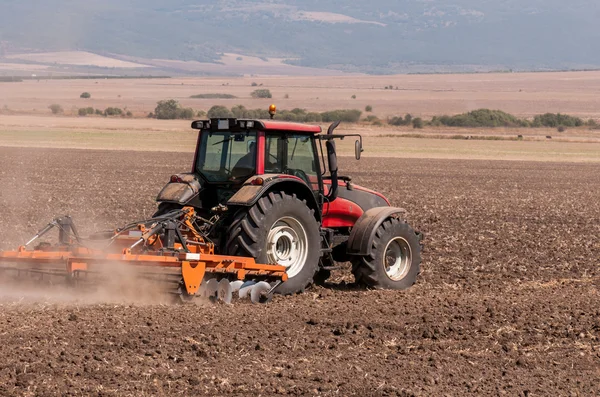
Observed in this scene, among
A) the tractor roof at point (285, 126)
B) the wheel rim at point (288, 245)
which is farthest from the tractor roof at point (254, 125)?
the wheel rim at point (288, 245)

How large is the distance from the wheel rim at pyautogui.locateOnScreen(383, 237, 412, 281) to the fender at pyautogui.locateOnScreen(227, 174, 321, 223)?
112 cm

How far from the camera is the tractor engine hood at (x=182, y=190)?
1071 centimetres

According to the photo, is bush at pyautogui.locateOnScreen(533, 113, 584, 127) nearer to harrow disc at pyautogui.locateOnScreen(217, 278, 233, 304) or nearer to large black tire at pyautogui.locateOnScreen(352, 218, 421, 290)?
large black tire at pyautogui.locateOnScreen(352, 218, 421, 290)

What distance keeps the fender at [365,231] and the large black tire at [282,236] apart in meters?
0.57

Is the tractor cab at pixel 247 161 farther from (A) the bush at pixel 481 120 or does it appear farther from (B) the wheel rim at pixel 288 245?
(A) the bush at pixel 481 120

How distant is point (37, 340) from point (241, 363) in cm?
173

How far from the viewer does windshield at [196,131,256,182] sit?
418 inches

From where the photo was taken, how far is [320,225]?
36.0 ft

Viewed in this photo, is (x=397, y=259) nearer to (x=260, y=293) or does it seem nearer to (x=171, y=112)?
(x=260, y=293)

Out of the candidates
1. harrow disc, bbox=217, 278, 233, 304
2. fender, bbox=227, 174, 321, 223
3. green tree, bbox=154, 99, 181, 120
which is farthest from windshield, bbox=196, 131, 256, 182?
green tree, bbox=154, 99, 181, 120

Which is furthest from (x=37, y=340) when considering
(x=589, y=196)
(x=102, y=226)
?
(x=589, y=196)

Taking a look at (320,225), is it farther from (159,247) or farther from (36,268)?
(36,268)

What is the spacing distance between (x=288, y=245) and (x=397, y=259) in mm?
1720

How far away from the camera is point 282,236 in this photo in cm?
1053
